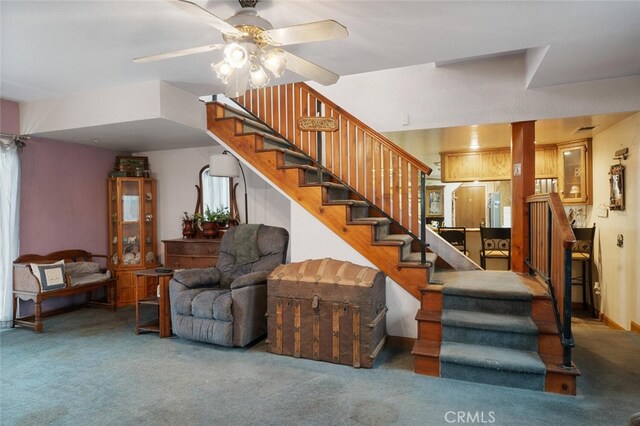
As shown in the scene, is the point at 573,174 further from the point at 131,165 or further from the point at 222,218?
the point at 131,165

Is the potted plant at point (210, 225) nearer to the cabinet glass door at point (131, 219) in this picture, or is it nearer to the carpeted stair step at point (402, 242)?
the cabinet glass door at point (131, 219)

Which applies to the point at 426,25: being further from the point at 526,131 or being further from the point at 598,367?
the point at 598,367

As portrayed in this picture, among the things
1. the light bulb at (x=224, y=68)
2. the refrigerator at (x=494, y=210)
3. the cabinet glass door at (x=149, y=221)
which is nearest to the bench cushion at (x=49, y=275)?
the cabinet glass door at (x=149, y=221)

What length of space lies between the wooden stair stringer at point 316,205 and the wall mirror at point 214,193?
114 cm

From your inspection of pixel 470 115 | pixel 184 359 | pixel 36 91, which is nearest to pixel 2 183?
pixel 36 91

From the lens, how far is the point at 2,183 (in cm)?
417

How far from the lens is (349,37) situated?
2709 mm

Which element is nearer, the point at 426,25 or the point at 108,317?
the point at 426,25

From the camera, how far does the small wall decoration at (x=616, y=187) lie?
156 inches

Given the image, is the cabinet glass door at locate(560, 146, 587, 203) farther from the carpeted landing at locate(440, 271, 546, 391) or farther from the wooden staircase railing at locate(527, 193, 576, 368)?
the carpeted landing at locate(440, 271, 546, 391)

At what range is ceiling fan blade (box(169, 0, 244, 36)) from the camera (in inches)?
66.6

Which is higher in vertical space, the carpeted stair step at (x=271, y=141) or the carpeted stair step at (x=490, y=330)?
the carpeted stair step at (x=271, y=141)

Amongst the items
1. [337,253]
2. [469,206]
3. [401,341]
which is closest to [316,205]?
[337,253]

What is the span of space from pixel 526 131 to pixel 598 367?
2.30m
